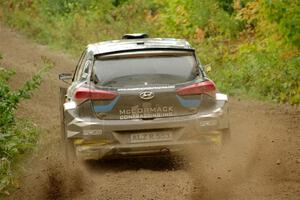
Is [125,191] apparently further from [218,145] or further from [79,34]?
[79,34]

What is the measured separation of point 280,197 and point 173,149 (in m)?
1.77

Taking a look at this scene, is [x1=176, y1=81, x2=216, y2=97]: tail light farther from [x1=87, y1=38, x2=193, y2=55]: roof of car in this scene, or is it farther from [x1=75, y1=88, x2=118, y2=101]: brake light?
[x1=75, y1=88, x2=118, y2=101]: brake light

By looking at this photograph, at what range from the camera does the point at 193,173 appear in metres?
9.14

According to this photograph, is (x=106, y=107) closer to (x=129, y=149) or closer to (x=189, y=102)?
(x=129, y=149)

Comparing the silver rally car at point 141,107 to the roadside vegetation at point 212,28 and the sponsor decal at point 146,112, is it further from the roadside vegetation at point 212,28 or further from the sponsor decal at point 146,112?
the roadside vegetation at point 212,28

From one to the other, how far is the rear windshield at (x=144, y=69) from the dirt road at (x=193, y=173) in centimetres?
93

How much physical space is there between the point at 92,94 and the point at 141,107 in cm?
58

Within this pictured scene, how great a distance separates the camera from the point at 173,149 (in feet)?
30.5

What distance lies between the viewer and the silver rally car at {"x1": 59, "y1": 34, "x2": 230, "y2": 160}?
30.3ft

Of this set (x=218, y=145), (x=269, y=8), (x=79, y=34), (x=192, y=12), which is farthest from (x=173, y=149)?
(x=79, y=34)

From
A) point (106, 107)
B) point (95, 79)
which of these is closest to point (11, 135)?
point (95, 79)

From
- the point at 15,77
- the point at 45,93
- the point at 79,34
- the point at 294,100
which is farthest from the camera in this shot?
the point at 79,34

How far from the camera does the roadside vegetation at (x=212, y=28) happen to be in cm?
1575

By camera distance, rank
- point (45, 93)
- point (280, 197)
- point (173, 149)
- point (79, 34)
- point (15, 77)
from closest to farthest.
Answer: point (280, 197), point (173, 149), point (45, 93), point (15, 77), point (79, 34)
